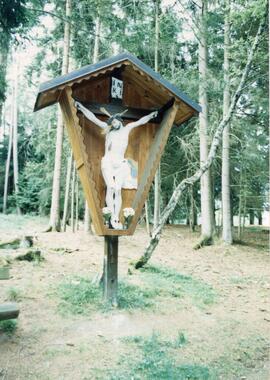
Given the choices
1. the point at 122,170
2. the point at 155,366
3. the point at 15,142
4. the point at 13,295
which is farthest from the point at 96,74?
the point at 15,142

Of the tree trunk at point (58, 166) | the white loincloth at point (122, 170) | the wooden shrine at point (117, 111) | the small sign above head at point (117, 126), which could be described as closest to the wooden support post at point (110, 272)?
the wooden shrine at point (117, 111)

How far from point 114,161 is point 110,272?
1.86 m

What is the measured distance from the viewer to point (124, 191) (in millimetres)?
6367

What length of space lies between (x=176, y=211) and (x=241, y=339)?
15594 mm

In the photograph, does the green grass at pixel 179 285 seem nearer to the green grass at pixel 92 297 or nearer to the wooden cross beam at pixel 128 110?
the green grass at pixel 92 297

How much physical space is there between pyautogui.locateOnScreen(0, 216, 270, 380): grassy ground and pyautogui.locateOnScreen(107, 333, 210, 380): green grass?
0.04 ft

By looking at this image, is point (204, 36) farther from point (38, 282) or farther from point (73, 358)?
point (73, 358)

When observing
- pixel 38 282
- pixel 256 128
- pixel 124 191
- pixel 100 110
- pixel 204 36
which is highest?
pixel 204 36

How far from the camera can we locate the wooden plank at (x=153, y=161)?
6113 millimetres

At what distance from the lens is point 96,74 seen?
19.4ft

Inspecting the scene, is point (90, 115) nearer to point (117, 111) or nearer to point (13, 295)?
point (117, 111)


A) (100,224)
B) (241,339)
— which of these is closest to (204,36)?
(100,224)

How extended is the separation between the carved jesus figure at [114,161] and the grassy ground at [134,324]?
1.55m

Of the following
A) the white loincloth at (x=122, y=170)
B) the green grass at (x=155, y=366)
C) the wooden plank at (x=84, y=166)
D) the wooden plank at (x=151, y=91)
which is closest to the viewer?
the green grass at (x=155, y=366)
